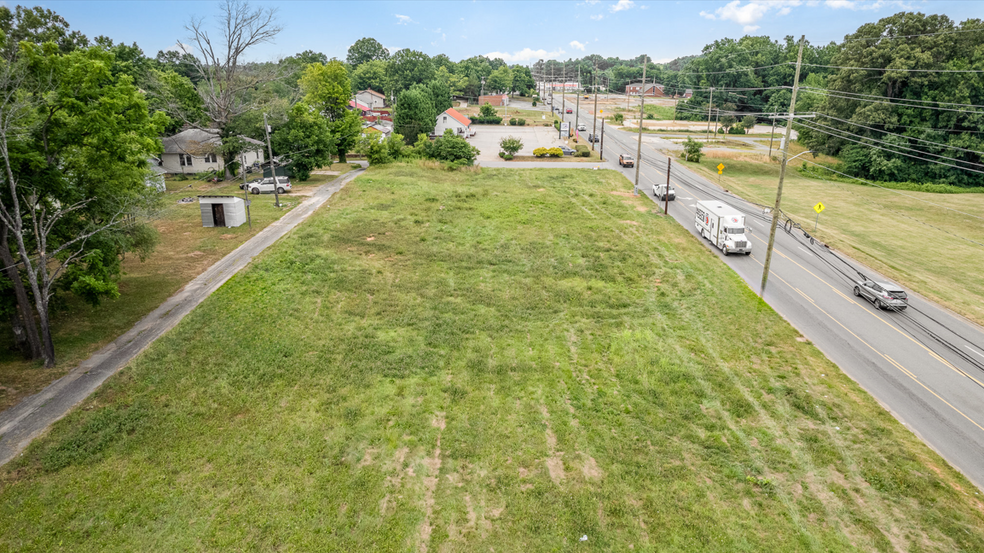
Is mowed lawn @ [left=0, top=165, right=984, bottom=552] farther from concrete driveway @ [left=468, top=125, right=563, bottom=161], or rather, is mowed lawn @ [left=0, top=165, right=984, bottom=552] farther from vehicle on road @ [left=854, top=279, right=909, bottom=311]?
concrete driveway @ [left=468, top=125, right=563, bottom=161]

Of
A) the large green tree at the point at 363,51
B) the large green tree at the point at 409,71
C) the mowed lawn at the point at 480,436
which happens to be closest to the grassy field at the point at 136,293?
the mowed lawn at the point at 480,436

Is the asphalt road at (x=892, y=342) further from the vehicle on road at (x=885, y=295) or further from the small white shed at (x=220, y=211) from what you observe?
the small white shed at (x=220, y=211)

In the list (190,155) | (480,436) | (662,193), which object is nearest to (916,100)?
(662,193)

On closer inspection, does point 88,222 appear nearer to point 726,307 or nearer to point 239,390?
point 239,390

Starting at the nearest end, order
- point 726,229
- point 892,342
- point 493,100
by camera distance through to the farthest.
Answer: point 892,342 < point 726,229 < point 493,100

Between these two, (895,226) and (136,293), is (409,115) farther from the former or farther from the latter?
(895,226)

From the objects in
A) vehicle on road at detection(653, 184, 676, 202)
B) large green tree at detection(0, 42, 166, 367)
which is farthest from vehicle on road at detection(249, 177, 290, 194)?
vehicle on road at detection(653, 184, 676, 202)
